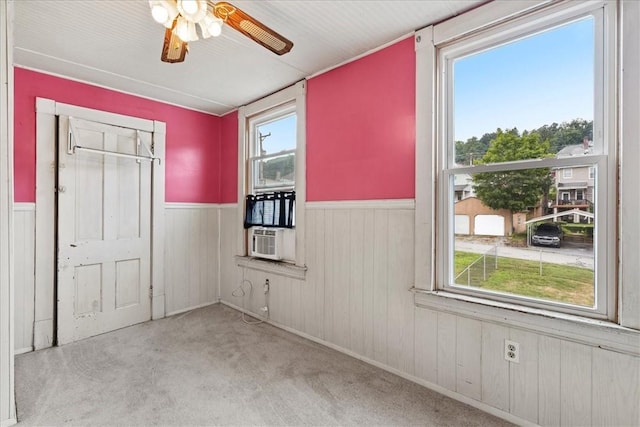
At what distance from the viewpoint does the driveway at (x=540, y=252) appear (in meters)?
1.57

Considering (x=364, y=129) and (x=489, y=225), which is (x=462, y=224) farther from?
(x=364, y=129)

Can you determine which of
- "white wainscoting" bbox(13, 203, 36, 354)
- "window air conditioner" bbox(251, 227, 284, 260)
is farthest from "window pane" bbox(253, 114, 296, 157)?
"white wainscoting" bbox(13, 203, 36, 354)

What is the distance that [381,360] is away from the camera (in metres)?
2.24

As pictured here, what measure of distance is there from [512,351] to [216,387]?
5.97 ft

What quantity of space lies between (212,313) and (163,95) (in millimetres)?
2401

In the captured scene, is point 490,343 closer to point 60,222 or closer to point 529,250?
point 529,250

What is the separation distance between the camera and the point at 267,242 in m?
3.17

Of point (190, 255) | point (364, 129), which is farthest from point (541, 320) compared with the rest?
point (190, 255)

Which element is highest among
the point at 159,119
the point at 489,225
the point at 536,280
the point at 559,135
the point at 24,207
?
the point at 159,119

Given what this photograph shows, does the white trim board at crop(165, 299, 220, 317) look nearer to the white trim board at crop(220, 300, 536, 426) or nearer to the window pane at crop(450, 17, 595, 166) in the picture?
the white trim board at crop(220, 300, 536, 426)

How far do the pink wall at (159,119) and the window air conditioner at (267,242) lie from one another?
94 centimetres

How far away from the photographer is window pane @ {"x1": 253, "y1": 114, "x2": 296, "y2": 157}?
308cm

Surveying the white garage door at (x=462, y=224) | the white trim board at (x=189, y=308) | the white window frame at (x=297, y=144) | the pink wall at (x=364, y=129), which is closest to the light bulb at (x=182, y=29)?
the pink wall at (x=364, y=129)

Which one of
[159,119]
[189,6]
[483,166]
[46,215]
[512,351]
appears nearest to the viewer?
[189,6]
